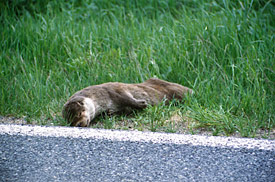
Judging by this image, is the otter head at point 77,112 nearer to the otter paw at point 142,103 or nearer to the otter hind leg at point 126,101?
the otter hind leg at point 126,101

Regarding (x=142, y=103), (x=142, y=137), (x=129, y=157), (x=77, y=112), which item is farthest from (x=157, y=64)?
(x=129, y=157)

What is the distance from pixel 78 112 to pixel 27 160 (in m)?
1.06

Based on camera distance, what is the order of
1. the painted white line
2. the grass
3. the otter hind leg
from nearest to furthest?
the painted white line, the grass, the otter hind leg

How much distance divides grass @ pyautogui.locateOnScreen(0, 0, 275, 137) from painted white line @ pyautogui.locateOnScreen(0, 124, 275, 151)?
17.2 inches

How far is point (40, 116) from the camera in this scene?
376 cm

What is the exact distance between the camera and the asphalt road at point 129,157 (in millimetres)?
2057

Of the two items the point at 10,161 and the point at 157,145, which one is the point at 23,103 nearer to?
the point at 10,161

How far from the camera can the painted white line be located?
2.49 metres

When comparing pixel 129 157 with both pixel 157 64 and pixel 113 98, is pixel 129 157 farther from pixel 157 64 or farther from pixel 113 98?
pixel 157 64

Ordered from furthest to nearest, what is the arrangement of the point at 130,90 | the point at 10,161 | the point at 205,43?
the point at 205,43
the point at 130,90
the point at 10,161

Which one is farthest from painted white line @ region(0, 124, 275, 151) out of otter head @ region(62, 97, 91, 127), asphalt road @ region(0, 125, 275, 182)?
otter head @ region(62, 97, 91, 127)

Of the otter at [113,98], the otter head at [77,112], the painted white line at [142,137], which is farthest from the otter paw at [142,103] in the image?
the painted white line at [142,137]

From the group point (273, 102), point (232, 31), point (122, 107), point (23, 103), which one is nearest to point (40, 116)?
point (23, 103)

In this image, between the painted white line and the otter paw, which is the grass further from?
the painted white line
